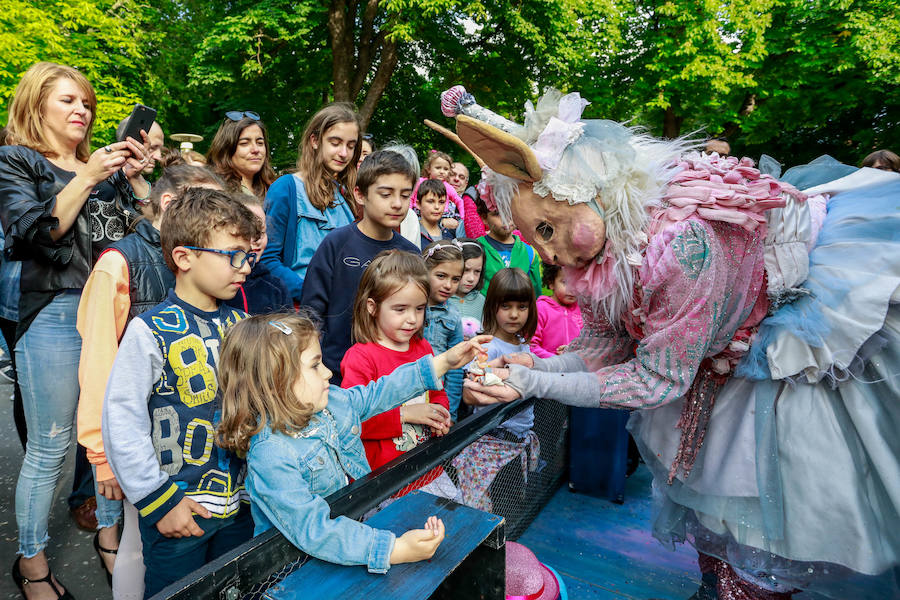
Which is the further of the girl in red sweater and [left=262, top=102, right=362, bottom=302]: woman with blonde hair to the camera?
[left=262, top=102, right=362, bottom=302]: woman with blonde hair

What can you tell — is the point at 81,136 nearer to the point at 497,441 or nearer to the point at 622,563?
the point at 497,441

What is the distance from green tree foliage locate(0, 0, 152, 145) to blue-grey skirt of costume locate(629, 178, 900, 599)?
30.1ft

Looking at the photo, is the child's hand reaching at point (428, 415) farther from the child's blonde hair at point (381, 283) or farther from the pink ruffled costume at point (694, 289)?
the pink ruffled costume at point (694, 289)

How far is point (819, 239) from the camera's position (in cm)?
162

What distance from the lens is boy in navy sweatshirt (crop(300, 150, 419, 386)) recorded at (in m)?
2.51

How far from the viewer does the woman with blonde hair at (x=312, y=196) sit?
2770mm

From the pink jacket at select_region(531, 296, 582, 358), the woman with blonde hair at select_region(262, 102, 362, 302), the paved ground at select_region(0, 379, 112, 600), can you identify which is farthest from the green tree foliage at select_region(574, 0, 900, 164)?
the paved ground at select_region(0, 379, 112, 600)

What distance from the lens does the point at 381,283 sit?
218 cm

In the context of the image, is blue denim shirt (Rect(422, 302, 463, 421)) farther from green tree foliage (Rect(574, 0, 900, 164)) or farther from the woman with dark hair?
green tree foliage (Rect(574, 0, 900, 164))

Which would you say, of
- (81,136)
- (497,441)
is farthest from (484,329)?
(81,136)

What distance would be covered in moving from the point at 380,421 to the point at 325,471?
604 millimetres

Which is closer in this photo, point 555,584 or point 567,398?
point 567,398

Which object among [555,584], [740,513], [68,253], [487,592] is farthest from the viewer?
[68,253]

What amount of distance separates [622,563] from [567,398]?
1423 millimetres
